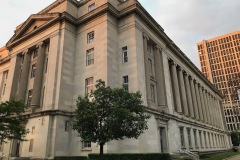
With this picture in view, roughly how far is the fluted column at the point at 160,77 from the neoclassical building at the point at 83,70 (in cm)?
15

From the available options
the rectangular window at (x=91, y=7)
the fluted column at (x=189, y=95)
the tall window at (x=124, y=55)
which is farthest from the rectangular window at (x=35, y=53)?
the fluted column at (x=189, y=95)

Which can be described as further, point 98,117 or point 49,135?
point 49,135

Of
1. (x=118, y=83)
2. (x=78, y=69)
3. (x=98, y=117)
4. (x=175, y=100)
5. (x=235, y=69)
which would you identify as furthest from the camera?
(x=235, y=69)

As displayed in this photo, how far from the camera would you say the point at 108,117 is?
18188 mm

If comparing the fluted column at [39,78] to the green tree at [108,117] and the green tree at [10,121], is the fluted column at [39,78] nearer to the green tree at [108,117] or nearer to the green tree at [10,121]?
the green tree at [10,121]

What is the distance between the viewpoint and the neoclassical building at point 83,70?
2697 centimetres

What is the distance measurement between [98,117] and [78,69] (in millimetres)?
14990

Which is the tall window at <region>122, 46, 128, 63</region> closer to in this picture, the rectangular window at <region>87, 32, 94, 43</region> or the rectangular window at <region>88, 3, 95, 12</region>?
the rectangular window at <region>87, 32, 94, 43</region>

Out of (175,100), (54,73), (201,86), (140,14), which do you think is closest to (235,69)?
(201,86)

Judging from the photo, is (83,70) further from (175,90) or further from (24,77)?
(175,90)

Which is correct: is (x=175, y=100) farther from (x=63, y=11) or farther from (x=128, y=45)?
(x=63, y=11)

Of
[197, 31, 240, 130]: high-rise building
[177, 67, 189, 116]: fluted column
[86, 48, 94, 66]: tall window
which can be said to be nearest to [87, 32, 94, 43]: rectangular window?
[86, 48, 94, 66]: tall window

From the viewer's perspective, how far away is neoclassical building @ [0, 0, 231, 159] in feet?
88.5

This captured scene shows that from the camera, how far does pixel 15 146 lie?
30406mm
